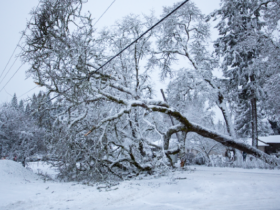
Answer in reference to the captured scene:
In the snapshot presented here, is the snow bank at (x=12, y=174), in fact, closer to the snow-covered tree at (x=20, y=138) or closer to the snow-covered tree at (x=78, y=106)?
the snow-covered tree at (x=78, y=106)

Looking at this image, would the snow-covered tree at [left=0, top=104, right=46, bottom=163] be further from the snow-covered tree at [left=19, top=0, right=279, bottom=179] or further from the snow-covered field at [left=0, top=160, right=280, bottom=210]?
the snow-covered field at [left=0, top=160, right=280, bottom=210]

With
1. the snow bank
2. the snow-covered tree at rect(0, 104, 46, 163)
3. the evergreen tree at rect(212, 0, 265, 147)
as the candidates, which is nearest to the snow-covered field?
the snow bank

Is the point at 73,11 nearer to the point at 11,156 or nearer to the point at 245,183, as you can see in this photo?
the point at 245,183

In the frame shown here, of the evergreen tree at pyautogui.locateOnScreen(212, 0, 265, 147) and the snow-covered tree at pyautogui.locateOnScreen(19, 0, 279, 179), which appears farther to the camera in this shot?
the evergreen tree at pyautogui.locateOnScreen(212, 0, 265, 147)

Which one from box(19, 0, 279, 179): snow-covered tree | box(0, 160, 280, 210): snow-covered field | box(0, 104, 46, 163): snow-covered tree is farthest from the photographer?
box(0, 104, 46, 163): snow-covered tree

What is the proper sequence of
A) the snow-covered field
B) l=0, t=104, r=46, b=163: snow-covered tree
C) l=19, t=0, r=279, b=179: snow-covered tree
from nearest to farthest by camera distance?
the snow-covered field, l=19, t=0, r=279, b=179: snow-covered tree, l=0, t=104, r=46, b=163: snow-covered tree

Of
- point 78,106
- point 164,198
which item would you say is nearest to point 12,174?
point 78,106

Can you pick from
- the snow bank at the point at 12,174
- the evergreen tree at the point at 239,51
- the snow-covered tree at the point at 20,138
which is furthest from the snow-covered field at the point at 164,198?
the evergreen tree at the point at 239,51

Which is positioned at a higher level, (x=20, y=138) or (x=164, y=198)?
(x=20, y=138)

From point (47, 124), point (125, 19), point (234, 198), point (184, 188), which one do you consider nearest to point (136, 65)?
point (125, 19)

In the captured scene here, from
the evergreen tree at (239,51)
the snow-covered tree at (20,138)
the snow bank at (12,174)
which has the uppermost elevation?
the evergreen tree at (239,51)

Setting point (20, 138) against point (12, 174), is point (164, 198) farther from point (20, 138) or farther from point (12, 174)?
point (20, 138)

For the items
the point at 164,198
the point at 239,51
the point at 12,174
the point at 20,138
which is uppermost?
the point at 239,51

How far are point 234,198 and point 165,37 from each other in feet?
39.0
